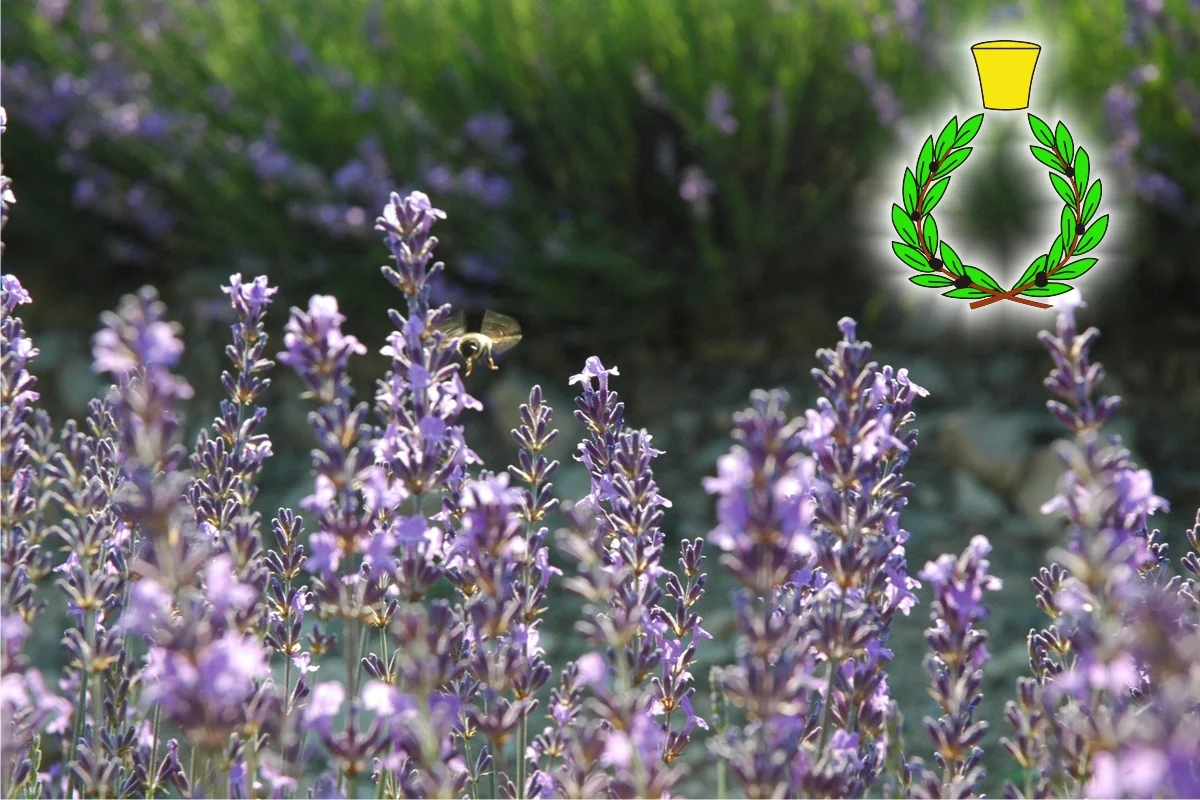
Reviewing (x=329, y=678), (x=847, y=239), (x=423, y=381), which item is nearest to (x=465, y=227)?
(x=847, y=239)

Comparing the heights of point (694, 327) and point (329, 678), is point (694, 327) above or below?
above

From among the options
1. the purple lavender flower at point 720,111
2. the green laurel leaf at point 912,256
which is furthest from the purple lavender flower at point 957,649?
the purple lavender flower at point 720,111

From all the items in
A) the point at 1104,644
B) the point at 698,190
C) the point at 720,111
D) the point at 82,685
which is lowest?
the point at 1104,644

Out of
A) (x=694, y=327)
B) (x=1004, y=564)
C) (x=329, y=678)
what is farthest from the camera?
(x=694, y=327)

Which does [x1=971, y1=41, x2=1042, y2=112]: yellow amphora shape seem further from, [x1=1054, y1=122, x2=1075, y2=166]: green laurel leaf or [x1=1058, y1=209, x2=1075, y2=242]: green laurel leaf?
[x1=1058, y1=209, x2=1075, y2=242]: green laurel leaf

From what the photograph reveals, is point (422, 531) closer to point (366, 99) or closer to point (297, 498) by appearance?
point (297, 498)

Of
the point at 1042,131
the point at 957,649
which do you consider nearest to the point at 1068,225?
the point at 1042,131

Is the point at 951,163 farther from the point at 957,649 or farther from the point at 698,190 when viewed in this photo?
the point at 957,649
